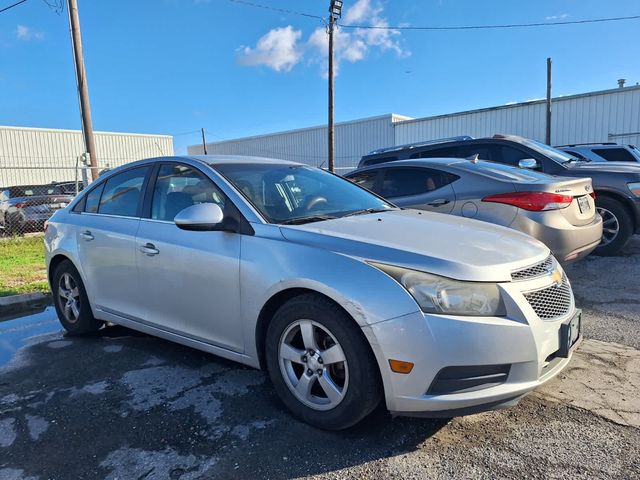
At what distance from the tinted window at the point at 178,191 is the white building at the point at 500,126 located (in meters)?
16.0

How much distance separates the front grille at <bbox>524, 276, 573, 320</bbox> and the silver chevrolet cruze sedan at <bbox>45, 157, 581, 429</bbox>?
1 centimetres

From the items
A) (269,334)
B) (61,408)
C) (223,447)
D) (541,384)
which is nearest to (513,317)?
(541,384)

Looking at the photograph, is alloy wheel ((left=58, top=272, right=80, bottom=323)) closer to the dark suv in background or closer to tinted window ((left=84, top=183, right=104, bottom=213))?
tinted window ((left=84, top=183, right=104, bottom=213))

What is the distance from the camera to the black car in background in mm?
11750

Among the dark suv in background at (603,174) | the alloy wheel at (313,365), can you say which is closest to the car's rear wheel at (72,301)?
the alloy wheel at (313,365)

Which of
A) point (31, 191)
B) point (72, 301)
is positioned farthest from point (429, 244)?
point (31, 191)

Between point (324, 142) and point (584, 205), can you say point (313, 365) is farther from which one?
point (324, 142)

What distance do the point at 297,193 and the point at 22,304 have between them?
4.40 metres

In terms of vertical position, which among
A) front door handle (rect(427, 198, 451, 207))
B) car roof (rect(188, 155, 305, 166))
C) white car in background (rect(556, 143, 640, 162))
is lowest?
front door handle (rect(427, 198, 451, 207))

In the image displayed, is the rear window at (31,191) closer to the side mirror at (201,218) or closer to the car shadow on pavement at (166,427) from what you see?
the car shadow on pavement at (166,427)

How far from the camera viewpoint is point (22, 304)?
592 centimetres

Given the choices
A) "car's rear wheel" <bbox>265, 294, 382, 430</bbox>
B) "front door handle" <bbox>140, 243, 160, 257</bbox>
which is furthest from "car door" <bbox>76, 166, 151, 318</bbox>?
"car's rear wheel" <bbox>265, 294, 382, 430</bbox>

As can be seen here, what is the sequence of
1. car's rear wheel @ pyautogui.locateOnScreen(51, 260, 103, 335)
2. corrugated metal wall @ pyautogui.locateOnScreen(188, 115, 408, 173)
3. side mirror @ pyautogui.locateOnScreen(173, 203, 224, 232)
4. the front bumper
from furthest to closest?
corrugated metal wall @ pyautogui.locateOnScreen(188, 115, 408, 173) → car's rear wheel @ pyautogui.locateOnScreen(51, 260, 103, 335) → side mirror @ pyautogui.locateOnScreen(173, 203, 224, 232) → the front bumper

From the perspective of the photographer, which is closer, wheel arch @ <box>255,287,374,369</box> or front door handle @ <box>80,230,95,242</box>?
wheel arch @ <box>255,287,374,369</box>
